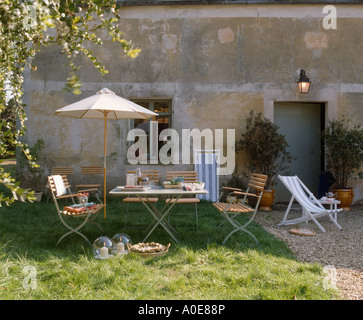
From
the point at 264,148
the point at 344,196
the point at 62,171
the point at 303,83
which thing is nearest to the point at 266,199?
the point at 264,148

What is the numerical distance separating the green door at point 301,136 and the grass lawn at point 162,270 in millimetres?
4340

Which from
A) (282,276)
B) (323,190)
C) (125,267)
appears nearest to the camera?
(282,276)

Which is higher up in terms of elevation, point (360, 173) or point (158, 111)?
point (158, 111)

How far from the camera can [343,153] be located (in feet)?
26.8

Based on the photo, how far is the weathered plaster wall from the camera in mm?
8773

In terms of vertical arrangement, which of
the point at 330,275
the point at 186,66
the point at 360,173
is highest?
the point at 186,66

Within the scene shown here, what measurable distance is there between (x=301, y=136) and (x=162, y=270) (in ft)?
21.5

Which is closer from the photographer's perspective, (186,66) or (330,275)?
(330,275)

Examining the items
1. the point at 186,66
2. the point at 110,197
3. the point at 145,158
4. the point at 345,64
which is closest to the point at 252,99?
the point at 186,66

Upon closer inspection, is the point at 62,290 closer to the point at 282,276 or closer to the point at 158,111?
the point at 282,276

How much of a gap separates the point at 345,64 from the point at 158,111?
180 inches

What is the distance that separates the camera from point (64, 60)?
895 cm

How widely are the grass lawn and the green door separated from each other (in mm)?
4340

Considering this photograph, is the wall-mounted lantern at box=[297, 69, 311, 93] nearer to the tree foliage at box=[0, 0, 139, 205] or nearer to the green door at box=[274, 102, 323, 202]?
the green door at box=[274, 102, 323, 202]
